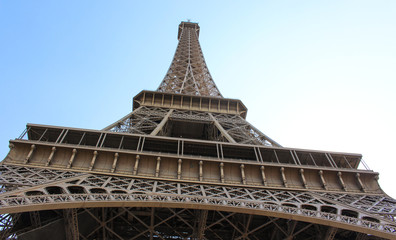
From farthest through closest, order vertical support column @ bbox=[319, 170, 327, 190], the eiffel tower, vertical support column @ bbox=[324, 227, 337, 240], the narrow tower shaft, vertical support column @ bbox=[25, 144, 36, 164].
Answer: the narrow tower shaft
vertical support column @ bbox=[319, 170, 327, 190]
vertical support column @ bbox=[25, 144, 36, 164]
vertical support column @ bbox=[324, 227, 337, 240]
the eiffel tower

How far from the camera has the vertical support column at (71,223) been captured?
43.1 ft

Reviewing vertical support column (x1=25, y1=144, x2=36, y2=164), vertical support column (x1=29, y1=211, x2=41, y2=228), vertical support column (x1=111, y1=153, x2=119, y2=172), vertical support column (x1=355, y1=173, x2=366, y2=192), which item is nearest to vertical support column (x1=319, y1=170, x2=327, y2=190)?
vertical support column (x1=355, y1=173, x2=366, y2=192)

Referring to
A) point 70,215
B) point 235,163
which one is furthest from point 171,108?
point 70,215

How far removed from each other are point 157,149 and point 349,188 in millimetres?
11097

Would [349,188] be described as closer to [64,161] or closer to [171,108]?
[64,161]

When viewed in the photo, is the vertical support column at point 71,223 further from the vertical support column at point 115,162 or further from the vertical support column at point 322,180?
the vertical support column at point 322,180

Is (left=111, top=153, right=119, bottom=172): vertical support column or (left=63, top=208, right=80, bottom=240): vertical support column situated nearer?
(left=63, top=208, right=80, bottom=240): vertical support column

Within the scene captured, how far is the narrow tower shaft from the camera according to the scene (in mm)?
37344

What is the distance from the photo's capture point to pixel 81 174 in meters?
14.7

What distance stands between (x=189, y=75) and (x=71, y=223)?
30.9m

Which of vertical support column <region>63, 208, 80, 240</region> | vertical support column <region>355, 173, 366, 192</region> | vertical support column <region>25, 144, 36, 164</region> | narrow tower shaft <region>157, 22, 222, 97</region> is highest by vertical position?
narrow tower shaft <region>157, 22, 222, 97</region>

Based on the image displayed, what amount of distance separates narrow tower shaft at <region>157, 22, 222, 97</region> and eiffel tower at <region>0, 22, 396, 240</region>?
52.1 ft

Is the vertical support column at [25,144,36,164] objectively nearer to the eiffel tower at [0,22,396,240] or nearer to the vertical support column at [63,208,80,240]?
the eiffel tower at [0,22,396,240]

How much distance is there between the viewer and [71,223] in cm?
1320
